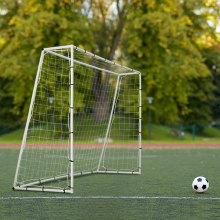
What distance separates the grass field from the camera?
6527mm

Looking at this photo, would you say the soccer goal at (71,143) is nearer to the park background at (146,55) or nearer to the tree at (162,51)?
the park background at (146,55)

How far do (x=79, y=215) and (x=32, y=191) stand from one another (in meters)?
2.32

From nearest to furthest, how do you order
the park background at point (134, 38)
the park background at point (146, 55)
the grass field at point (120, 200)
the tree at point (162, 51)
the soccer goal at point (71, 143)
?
the grass field at point (120, 200) → the soccer goal at point (71, 143) → the park background at point (146, 55) → the park background at point (134, 38) → the tree at point (162, 51)

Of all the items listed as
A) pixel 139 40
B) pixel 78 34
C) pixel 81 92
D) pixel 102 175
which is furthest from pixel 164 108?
pixel 102 175

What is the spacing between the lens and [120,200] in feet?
25.3

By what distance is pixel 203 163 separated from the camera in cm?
1438

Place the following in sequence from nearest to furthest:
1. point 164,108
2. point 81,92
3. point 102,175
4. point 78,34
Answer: point 102,175
point 81,92
point 78,34
point 164,108

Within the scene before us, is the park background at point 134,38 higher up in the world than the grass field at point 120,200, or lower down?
higher up

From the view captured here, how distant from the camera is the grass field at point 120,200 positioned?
257 inches

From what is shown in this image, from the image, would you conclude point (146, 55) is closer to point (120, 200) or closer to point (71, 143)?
point (71, 143)

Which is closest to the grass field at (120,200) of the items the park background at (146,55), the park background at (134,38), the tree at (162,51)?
the park background at (146,55)

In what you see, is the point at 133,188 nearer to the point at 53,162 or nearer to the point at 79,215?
the point at 79,215

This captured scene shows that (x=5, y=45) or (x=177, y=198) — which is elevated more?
(x=5, y=45)

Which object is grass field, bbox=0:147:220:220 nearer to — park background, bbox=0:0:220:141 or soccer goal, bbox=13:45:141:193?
soccer goal, bbox=13:45:141:193
